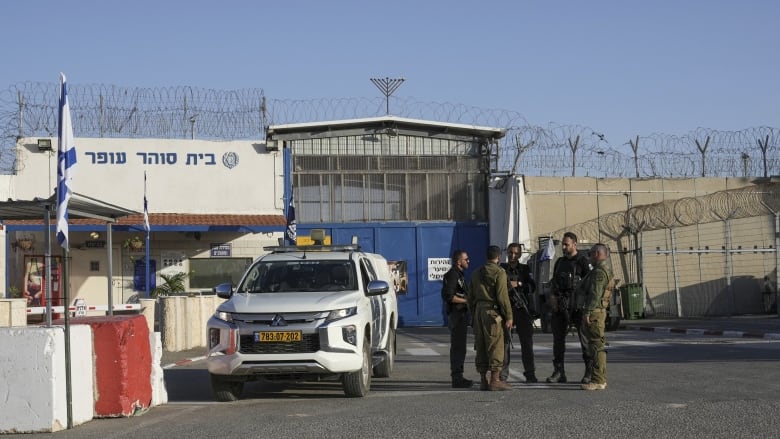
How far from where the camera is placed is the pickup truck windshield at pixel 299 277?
12969 mm

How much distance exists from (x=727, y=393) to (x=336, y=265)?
4993mm

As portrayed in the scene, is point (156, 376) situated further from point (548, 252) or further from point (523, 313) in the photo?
point (548, 252)

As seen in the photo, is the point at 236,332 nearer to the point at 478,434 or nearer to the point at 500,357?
the point at 500,357

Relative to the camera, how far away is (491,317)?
40.3 feet

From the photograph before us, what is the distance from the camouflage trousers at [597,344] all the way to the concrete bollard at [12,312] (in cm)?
1231

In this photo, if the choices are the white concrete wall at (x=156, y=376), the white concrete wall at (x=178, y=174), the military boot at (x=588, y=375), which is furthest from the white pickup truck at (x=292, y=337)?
the white concrete wall at (x=178, y=174)

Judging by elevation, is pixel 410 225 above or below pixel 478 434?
above

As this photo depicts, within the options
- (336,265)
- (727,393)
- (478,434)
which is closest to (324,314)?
(336,265)

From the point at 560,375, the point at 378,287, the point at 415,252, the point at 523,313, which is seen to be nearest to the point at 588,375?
the point at 560,375

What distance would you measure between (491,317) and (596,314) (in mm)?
1225

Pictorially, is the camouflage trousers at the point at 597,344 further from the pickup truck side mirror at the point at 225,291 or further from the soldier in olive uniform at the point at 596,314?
the pickup truck side mirror at the point at 225,291

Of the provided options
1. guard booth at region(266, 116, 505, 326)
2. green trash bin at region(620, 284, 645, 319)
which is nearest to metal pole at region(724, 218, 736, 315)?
green trash bin at region(620, 284, 645, 319)

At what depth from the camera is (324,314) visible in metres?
11.8

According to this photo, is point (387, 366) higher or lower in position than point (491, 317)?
lower
